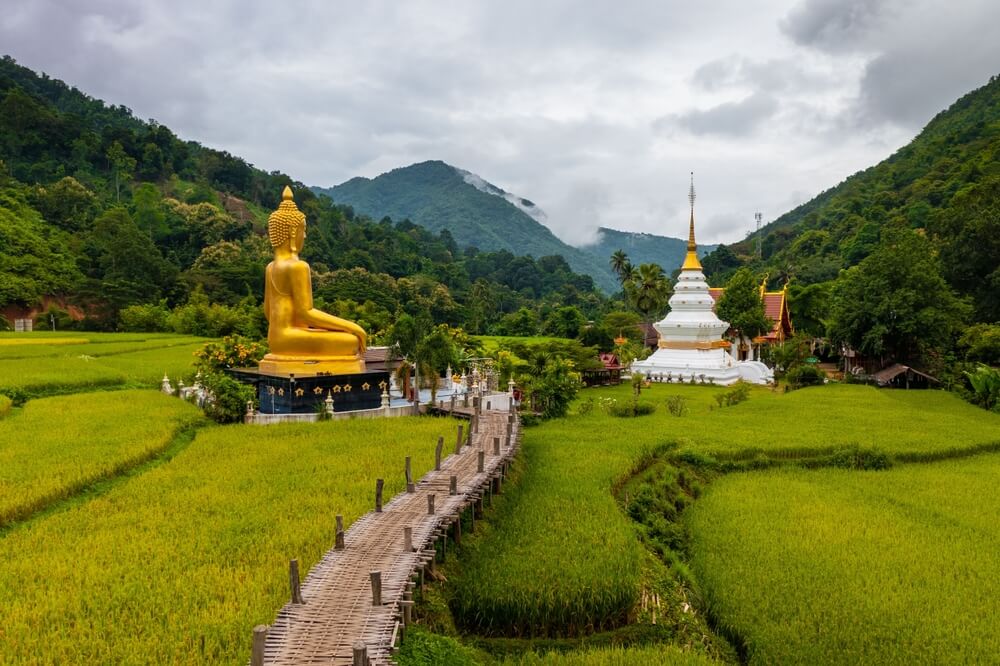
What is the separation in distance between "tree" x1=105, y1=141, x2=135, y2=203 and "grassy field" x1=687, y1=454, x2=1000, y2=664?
94067 millimetres

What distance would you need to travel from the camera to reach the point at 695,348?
42.8 metres

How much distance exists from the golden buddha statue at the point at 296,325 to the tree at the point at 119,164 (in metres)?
77.0

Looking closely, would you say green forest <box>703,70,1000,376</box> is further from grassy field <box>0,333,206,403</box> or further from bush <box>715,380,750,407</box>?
grassy field <box>0,333,206,403</box>

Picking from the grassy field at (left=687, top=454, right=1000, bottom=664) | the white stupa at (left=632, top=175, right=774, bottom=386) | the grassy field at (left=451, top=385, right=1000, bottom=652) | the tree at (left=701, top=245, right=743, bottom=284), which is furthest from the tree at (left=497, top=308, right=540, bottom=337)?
the grassy field at (left=687, top=454, right=1000, bottom=664)

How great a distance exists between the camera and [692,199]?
48281 millimetres

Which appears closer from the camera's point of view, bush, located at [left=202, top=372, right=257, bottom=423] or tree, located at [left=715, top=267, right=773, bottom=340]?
bush, located at [left=202, top=372, right=257, bottom=423]

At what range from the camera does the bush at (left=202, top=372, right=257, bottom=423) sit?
21.0m

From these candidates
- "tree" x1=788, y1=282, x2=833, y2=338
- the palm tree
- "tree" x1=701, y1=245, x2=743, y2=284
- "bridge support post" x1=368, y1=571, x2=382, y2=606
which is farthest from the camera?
"tree" x1=701, y1=245, x2=743, y2=284

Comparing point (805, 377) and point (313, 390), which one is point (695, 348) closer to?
point (805, 377)

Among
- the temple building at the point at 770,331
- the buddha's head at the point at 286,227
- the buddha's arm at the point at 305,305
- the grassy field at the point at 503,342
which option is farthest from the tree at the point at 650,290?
the buddha's head at the point at 286,227

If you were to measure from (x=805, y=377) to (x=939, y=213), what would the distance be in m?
20.4

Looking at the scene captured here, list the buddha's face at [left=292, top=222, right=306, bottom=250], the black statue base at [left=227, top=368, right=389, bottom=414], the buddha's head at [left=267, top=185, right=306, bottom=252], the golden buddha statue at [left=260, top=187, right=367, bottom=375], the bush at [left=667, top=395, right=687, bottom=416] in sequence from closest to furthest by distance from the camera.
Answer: the black statue base at [left=227, top=368, right=389, bottom=414] < the golden buddha statue at [left=260, top=187, right=367, bottom=375] < the buddha's head at [left=267, top=185, right=306, bottom=252] < the buddha's face at [left=292, top=222, right=306, bottom=250] < the bush at [left=667, top=395, right=687, bottom=416]

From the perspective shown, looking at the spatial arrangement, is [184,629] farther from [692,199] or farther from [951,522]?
[692,199]

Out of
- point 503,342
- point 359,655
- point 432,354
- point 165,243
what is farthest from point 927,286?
point 165,243
